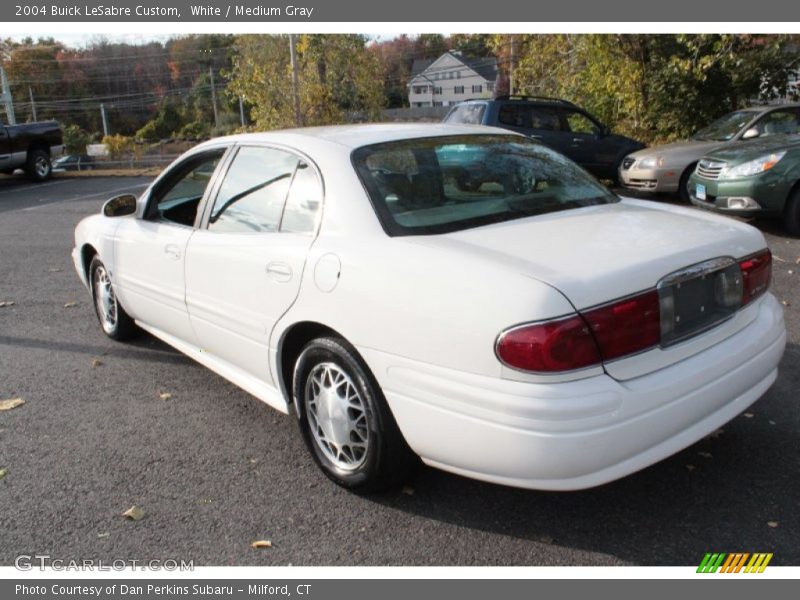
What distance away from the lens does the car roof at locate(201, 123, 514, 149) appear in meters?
3.34

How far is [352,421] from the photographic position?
115 inches

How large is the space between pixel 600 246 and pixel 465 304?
621mm

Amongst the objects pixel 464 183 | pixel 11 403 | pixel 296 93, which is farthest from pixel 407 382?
pixel 296 93

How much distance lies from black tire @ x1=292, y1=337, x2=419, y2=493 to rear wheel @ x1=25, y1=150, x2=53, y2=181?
17524 millimetres

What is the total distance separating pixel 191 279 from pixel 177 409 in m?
0.79

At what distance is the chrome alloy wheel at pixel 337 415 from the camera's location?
2898 mm

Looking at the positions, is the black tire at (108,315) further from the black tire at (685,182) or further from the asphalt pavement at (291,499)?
the black tire at (685,182)

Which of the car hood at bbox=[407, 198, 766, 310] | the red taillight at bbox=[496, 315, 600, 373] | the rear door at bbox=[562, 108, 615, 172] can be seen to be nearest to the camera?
the red taillight at bbox=[496, 315, 600, 373]

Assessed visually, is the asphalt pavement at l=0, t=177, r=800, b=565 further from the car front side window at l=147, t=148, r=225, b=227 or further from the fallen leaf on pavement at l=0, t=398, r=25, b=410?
the car front side window at l=147, t=148, r=225, b=227

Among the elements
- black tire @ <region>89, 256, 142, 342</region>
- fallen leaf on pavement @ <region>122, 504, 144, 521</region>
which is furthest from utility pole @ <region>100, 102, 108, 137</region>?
fallen leaf on pavement @ <region>122, 504, 144, 521</region>

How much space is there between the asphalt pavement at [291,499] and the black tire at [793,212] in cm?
395

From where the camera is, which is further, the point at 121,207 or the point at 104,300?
the point at 104,300

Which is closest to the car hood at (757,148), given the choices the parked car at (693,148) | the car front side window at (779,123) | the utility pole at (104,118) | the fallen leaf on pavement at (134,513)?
the car front side window at (779,123)

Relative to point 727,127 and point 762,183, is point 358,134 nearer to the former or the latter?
point 762,183
